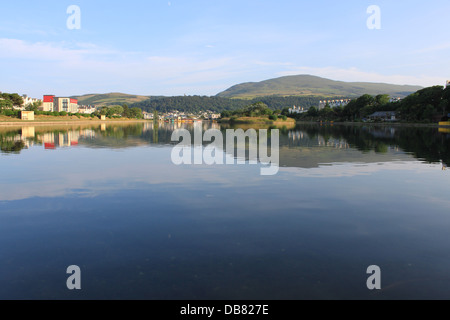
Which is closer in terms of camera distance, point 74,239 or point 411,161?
point 74,239

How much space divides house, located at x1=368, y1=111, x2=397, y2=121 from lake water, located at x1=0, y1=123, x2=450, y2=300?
4629 inches

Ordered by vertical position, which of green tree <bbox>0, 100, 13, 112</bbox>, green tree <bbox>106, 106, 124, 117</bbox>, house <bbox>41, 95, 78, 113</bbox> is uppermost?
house <bbox>41, 95, 78, 113</bbox>

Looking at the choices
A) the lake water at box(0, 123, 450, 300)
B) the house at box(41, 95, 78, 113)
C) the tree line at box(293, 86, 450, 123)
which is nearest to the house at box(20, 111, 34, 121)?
the lake water at box(0, 123, 450, 300)

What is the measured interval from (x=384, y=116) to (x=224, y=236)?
13321 cm

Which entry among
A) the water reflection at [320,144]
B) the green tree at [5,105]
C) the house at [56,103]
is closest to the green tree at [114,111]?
the house at [56,103]

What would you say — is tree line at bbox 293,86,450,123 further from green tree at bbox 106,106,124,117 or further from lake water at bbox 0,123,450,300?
green tree at bbox 106,106,124,117

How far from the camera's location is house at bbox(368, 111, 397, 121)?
121 m

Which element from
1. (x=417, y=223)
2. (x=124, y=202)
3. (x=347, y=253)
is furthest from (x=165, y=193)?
(x=417, y=223)

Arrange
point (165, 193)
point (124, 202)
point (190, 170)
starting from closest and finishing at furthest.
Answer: point (124, 202) → point (165, 193) → point (190, 170)

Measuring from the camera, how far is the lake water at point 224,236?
5.43 meters
